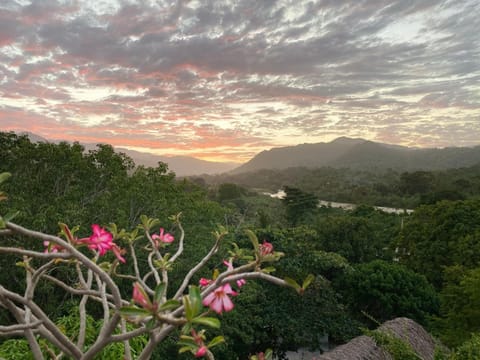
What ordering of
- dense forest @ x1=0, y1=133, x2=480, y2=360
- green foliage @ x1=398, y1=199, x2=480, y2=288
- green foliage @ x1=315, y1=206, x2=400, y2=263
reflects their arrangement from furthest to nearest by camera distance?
1. green foliage @ x1=315, y1=206, x2=400, y2=263
2. green foliage @ x1=398, y1=199, x2=480, y2=288
3. dense forest @ x1=0, y1=133, x2=480, y2=360

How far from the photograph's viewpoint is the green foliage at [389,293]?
1366 cm

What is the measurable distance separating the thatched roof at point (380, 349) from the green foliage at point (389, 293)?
8.56 feet

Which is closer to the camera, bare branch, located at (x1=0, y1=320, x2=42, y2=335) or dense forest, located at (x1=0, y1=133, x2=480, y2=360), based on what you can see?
bare branch, located at (x1=0, y1=320, x2=42, y2=335)

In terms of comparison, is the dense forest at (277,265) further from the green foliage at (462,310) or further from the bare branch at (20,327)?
the bare branch at (20,327)

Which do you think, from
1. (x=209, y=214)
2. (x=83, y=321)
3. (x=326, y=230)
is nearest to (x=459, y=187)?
(x=326, y=230)

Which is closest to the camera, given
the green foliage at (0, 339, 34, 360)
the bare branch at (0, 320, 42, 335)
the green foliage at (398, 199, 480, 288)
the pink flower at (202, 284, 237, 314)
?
the pink flower at (202, 284, 237, 314)

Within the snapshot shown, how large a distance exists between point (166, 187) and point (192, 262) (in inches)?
103

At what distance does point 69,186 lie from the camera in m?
10.7

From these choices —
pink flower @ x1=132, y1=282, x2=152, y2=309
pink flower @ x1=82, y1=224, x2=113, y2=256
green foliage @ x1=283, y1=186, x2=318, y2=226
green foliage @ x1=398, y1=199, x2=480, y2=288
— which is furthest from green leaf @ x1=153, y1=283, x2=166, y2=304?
green foliage @ x1=283, y1=186, x2=318, y2=226

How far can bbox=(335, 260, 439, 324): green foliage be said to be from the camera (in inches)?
538

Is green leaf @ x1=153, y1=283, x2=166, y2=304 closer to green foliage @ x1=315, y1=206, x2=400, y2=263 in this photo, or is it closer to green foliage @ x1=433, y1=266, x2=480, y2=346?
green foliage @ x1=433, y1=266, x2=480, y2=346

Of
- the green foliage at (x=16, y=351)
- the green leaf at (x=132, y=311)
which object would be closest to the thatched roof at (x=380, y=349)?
the green foliage at (x=16, y=351)

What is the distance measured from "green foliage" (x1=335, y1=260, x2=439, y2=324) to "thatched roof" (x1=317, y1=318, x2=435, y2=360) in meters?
2.61

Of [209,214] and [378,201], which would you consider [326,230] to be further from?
[378,201]
